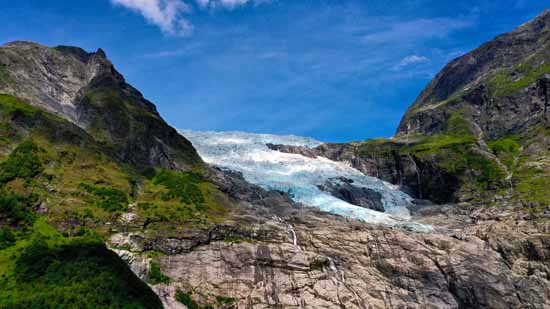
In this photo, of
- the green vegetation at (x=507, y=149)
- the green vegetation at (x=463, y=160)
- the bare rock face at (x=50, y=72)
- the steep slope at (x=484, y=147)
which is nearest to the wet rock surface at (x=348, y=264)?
the steep slope at (x=484, y=147)

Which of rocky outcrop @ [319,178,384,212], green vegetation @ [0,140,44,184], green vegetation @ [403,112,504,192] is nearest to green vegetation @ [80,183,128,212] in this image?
green vegetation @ [0,140,44,184]

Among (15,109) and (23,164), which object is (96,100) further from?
(23,164)

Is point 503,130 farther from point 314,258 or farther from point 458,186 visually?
point 314,258

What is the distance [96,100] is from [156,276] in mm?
56469

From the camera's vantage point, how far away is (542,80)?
151 meters

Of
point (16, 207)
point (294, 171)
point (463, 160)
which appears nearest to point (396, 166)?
point (463, 160)

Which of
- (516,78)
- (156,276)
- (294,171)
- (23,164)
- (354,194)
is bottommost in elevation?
(156,276)

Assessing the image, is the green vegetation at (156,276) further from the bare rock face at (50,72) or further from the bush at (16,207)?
the bare rock face at (50,72)

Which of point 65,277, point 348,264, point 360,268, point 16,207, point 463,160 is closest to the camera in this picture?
point 65,277

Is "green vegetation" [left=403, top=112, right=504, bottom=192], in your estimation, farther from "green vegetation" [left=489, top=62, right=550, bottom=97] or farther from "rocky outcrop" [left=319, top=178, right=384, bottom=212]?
"green vegetation" [left=489, top=62, right=550, bottom=97]

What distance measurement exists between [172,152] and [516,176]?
8055 cm

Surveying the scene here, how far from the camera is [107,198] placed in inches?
2950

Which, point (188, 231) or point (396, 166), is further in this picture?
point (396, 166)

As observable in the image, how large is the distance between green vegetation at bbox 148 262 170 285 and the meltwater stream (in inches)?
1932
